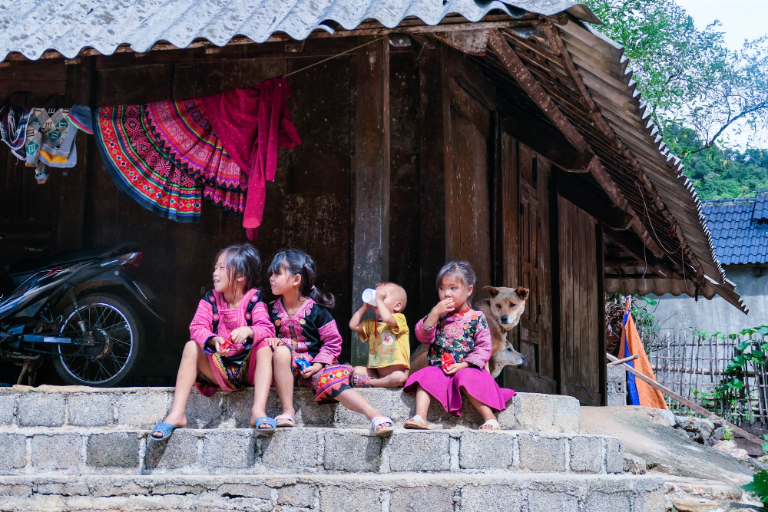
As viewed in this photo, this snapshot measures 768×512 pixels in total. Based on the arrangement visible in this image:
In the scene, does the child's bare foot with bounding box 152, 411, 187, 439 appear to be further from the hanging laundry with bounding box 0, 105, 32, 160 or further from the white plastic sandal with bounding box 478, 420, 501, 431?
the hanging laundry with bounding box 0, 105, 32, 160

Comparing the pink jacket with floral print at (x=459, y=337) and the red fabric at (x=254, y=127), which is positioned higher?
the red fabric at (x=254, y=127)

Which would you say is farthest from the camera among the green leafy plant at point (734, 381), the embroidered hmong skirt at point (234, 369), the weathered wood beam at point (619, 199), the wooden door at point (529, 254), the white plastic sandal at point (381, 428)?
the green leafy plant at point (734, 381)

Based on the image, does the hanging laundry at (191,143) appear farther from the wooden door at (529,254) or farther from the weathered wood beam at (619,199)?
the weathered wood beam at (619,199)

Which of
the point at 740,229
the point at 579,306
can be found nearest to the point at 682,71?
the point at 740,229

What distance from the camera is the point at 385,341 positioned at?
5113mm

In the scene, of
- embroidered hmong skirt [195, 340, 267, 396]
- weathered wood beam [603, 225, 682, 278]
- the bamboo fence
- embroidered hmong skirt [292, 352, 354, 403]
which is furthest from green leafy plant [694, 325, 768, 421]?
embroidered hmong skirt [195, 340, 267, 396]

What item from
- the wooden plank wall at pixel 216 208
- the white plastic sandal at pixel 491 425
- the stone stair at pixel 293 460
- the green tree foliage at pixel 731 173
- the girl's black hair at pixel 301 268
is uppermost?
the green tree foliage at pixel 731 173

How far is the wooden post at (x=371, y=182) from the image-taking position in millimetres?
5234

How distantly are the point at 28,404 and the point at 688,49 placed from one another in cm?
2196

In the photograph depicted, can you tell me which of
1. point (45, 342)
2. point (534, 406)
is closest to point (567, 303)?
point (534, 406)

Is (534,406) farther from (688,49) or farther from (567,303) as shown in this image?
(688,49)

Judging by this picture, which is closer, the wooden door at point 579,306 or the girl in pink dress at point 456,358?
the girl in pink dress at point 456,358

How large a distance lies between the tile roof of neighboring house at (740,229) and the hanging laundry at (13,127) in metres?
19.1

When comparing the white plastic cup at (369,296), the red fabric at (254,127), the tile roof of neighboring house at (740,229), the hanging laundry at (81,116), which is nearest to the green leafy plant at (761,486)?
the white plastic cup at (369,296)
